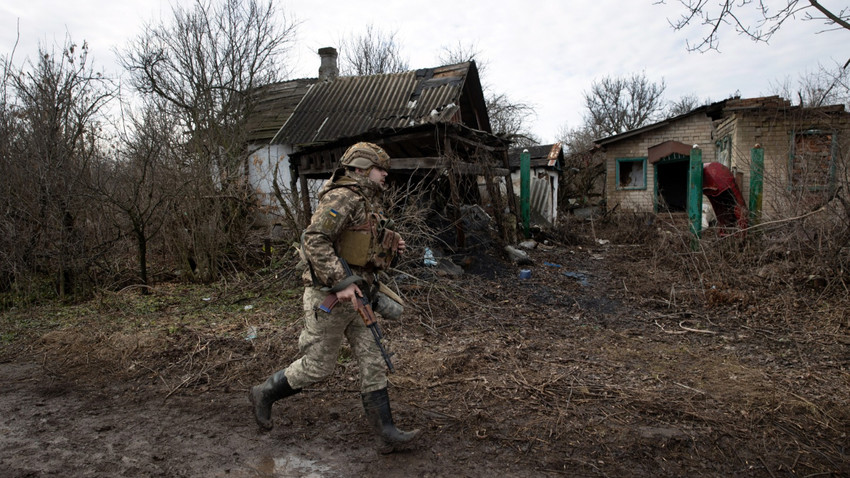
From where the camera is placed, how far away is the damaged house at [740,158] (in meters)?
6.31

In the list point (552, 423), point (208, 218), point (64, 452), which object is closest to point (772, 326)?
point (552, 423)

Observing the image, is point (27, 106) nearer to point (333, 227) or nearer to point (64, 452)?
point (64, 452)

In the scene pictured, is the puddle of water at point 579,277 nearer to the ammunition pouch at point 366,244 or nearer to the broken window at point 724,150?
the ammunition pouch at point 366,244

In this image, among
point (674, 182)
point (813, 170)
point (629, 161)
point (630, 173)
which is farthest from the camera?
point (674, 182)

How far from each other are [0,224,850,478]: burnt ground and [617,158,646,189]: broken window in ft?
39.7

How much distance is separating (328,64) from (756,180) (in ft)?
42.1

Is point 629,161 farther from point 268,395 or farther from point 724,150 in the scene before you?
point 268,395

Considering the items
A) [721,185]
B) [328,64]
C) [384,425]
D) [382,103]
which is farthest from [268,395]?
[328,64]

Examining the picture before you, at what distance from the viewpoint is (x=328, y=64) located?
16203 mm

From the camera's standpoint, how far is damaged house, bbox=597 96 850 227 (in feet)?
20.7

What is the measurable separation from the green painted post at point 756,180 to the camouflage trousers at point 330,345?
20.6 feet

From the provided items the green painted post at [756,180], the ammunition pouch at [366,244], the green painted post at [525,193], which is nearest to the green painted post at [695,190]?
the green painted post at [756,180]

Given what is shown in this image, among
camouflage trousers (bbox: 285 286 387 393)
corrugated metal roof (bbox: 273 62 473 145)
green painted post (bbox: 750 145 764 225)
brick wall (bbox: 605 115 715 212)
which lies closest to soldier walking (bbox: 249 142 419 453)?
camouflage trousers (bbox: 285 286 387 393)

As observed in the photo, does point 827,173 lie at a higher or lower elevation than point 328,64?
lower
